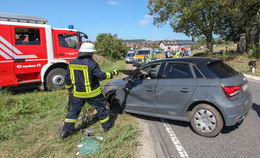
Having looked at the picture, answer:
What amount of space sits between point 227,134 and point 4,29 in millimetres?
7114

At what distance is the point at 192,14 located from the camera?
20.8 m

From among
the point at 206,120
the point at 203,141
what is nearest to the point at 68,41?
the point at 206,120

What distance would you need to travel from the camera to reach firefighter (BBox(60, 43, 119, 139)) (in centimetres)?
339

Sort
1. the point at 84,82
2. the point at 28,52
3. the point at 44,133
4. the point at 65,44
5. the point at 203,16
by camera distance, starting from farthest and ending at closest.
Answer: the point at 203,16
the point at 65,44
the point at 28,52
the point at 44,133
the point at 84,82

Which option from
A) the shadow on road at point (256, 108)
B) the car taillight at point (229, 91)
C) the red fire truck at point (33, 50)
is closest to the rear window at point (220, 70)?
the car taillight at point (229, 91)

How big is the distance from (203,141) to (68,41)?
6408mm

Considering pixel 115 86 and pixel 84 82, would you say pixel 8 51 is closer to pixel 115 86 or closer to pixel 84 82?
pixel 115 86

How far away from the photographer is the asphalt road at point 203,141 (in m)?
2.96

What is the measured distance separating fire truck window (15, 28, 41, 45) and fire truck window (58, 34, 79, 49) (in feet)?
2.84

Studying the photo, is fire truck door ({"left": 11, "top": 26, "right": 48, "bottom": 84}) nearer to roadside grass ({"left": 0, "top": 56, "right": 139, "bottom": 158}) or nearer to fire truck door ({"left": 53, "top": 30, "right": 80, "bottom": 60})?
fire truck door ({"left": 53, "top": 30, "right": 80, "bottom": 60})

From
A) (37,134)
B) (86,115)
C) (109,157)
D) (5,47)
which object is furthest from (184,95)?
(5,47)

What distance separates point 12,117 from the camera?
178 inches

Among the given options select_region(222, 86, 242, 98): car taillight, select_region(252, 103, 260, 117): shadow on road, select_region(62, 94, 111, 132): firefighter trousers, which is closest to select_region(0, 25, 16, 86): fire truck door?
select_region(62, 94, 111, 132): firefighter trousers

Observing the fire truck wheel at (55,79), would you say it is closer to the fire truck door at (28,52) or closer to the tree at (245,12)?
the fire truck door at (28,52)
